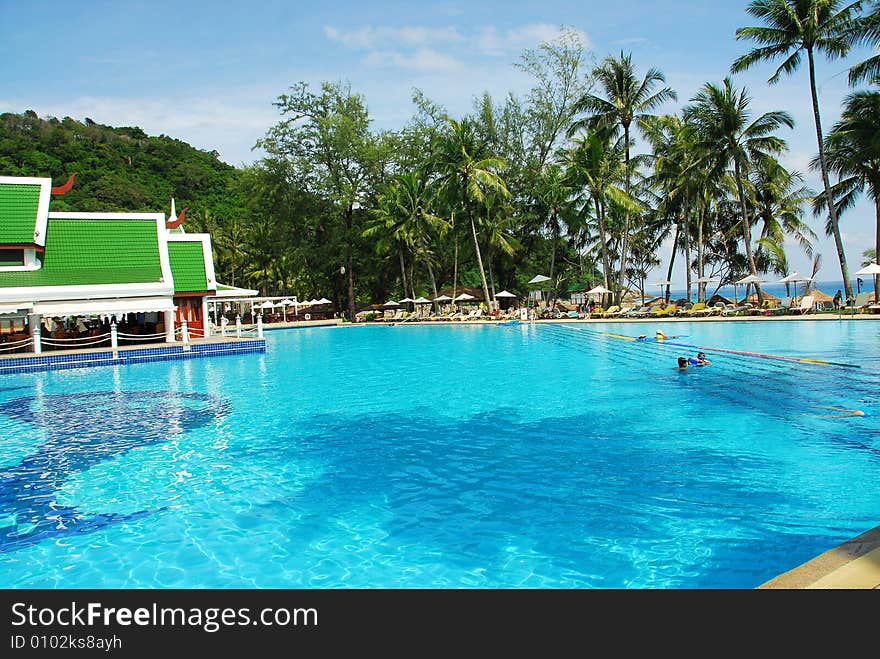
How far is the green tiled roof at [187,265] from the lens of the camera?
26.6m

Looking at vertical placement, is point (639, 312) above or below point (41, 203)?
below

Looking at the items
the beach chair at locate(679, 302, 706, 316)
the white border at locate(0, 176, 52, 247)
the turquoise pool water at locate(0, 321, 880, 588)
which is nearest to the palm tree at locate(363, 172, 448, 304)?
the beach chair at locate(679, 302, 706, 316)

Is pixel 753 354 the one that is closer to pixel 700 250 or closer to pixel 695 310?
pixel 695 310

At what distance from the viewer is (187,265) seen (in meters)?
27.0

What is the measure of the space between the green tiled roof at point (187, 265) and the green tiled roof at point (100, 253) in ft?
6.55

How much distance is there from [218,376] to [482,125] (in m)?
33.1

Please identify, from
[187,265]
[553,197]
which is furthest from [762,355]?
[553,197]

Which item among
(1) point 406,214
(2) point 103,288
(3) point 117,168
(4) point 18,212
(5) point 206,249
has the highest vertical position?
(3) point 117,168

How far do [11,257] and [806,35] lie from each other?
3250 centimetres

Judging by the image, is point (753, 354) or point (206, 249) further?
point (206, 249)

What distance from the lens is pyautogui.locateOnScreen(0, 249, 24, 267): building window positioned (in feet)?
73.4

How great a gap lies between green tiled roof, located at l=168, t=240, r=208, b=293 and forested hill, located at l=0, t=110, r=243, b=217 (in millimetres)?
19774

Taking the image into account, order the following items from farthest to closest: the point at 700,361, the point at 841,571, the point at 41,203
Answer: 1. the point at 41,203
2. the point at 700,361
3. the point at 841,571

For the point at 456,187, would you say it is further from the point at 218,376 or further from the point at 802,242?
the point at 218,376
